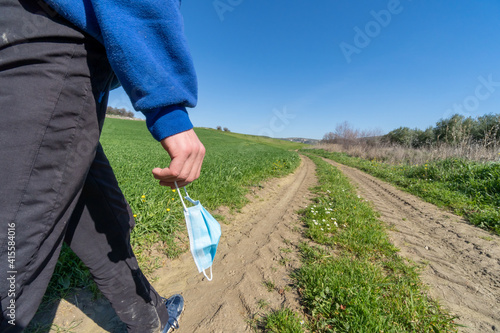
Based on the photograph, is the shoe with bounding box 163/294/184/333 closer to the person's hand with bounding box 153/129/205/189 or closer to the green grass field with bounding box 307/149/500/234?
the person's hand with bounding box 153/129/205/189

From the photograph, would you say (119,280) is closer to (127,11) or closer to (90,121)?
(90,121)

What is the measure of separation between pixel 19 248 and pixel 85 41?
30.3 inches

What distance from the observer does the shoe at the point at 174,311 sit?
4.65ft

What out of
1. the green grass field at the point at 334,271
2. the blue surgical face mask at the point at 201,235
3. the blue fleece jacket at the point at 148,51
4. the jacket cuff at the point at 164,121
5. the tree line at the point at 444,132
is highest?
the tree line at the point at 444,132

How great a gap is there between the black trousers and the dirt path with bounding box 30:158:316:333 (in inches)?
42.1

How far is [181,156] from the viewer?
2.70ft

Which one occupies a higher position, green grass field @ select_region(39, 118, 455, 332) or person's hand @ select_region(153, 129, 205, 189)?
person's hand @ select_region(153, 129, 205, 189)

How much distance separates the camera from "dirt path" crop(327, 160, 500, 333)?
1.58 meters

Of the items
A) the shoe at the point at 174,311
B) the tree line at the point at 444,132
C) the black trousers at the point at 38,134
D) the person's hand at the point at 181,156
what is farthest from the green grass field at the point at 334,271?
the tree line at the point at 444,132

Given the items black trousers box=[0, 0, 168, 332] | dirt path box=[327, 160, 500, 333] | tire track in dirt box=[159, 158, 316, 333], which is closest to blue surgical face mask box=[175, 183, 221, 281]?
black trousers box=[0, 0, 168, 332]

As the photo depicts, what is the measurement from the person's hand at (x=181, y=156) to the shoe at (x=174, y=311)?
1224 millimetres

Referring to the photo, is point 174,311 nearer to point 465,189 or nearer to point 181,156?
point 181,156

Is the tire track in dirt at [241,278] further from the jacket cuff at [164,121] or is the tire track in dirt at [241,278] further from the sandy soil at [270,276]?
the jacket cuff at [164,121]

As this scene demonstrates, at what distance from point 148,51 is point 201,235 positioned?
0.89 metres
